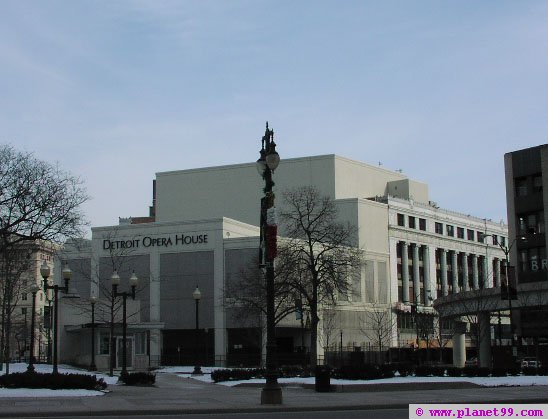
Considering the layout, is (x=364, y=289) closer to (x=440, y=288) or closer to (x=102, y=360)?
(x=440, y=288)

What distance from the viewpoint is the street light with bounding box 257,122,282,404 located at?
1080 inches

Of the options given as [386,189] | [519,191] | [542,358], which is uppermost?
[386,189]

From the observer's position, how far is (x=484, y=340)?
204 ft

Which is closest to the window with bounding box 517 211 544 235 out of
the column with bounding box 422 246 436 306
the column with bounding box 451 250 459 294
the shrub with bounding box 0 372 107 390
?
the column with bounding box 422 246 436 306

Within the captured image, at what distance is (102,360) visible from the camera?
64438mm

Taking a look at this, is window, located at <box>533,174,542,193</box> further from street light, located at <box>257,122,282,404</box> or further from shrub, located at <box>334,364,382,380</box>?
street light, located at <box>257,122,282,404</box>

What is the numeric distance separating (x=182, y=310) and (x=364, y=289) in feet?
97.3

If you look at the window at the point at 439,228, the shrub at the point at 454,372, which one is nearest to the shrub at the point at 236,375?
the shrub at the point at 454,372

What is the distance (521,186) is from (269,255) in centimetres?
5931

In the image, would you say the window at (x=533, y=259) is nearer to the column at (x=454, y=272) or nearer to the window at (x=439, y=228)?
the window at (x=439, y=228)

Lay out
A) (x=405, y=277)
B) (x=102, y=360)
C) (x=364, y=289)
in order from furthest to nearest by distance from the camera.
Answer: (x=405, y=277), (x=364, y=289), (x=102, y=360)

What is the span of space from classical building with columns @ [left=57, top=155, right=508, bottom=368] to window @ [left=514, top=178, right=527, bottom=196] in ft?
25.7

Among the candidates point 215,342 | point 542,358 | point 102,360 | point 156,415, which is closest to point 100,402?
point 156,415

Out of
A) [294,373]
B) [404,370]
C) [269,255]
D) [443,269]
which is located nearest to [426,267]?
[443,269]
